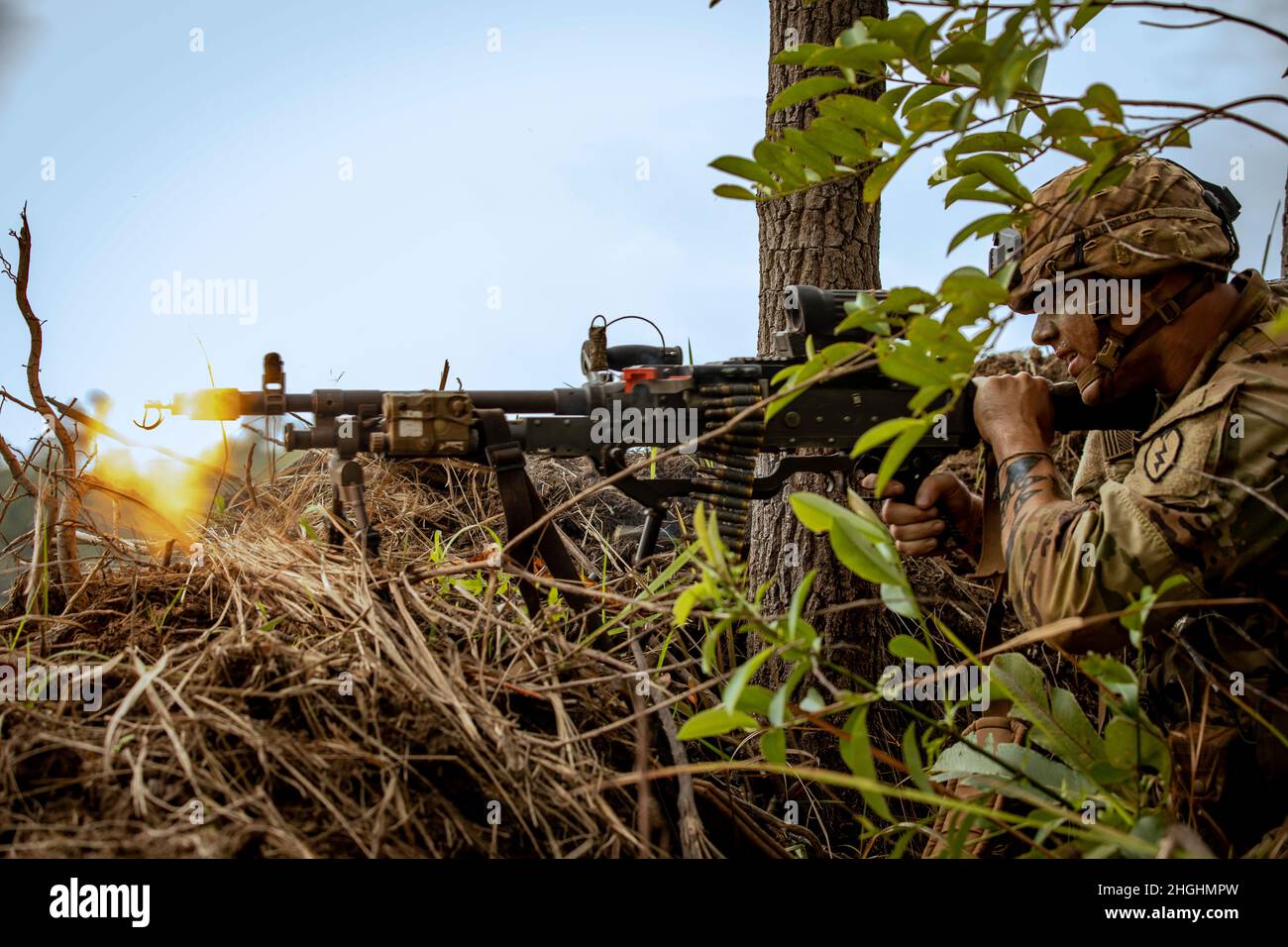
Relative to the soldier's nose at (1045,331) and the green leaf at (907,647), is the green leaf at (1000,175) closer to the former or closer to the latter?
the green leaf at (907,647)

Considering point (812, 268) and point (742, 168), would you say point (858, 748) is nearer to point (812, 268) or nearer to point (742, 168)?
point (742, 168)

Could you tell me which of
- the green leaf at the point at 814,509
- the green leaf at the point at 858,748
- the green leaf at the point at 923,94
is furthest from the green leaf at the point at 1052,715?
the green leaf at the point at 923,94

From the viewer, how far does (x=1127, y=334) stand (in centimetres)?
305

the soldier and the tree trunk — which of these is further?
the tree trunk

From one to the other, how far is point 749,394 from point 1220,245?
1.43 m

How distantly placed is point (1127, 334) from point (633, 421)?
4.95 feet

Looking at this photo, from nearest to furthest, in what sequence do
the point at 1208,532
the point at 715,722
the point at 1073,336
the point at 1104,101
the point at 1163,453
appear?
the point at 715,722 < the point at 1104,101 < the point at 1208,532 < the point at 1163,453 < the point at 1073,336

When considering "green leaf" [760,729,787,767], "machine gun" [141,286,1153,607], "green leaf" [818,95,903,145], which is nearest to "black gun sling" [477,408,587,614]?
"machine gun" [141,286,1153,607]

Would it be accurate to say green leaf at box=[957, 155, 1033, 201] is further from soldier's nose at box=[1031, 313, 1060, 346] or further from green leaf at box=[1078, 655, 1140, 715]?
soldier's nose at box=[1031, 313, 1060, 346]

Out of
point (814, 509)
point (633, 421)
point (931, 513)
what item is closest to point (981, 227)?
point (814, 509)

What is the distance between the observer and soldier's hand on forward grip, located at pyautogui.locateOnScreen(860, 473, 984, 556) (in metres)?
3.51

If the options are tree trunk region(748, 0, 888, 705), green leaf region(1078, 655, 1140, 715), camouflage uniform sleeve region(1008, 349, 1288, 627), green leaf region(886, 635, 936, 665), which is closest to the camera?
green leaf region(886, 635, 936, 665)

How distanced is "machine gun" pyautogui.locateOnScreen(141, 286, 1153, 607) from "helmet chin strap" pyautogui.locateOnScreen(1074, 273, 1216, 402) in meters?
0.10

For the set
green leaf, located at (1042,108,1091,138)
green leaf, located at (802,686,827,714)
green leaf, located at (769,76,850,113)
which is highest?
green leaf, located at (769,76,850,113)
